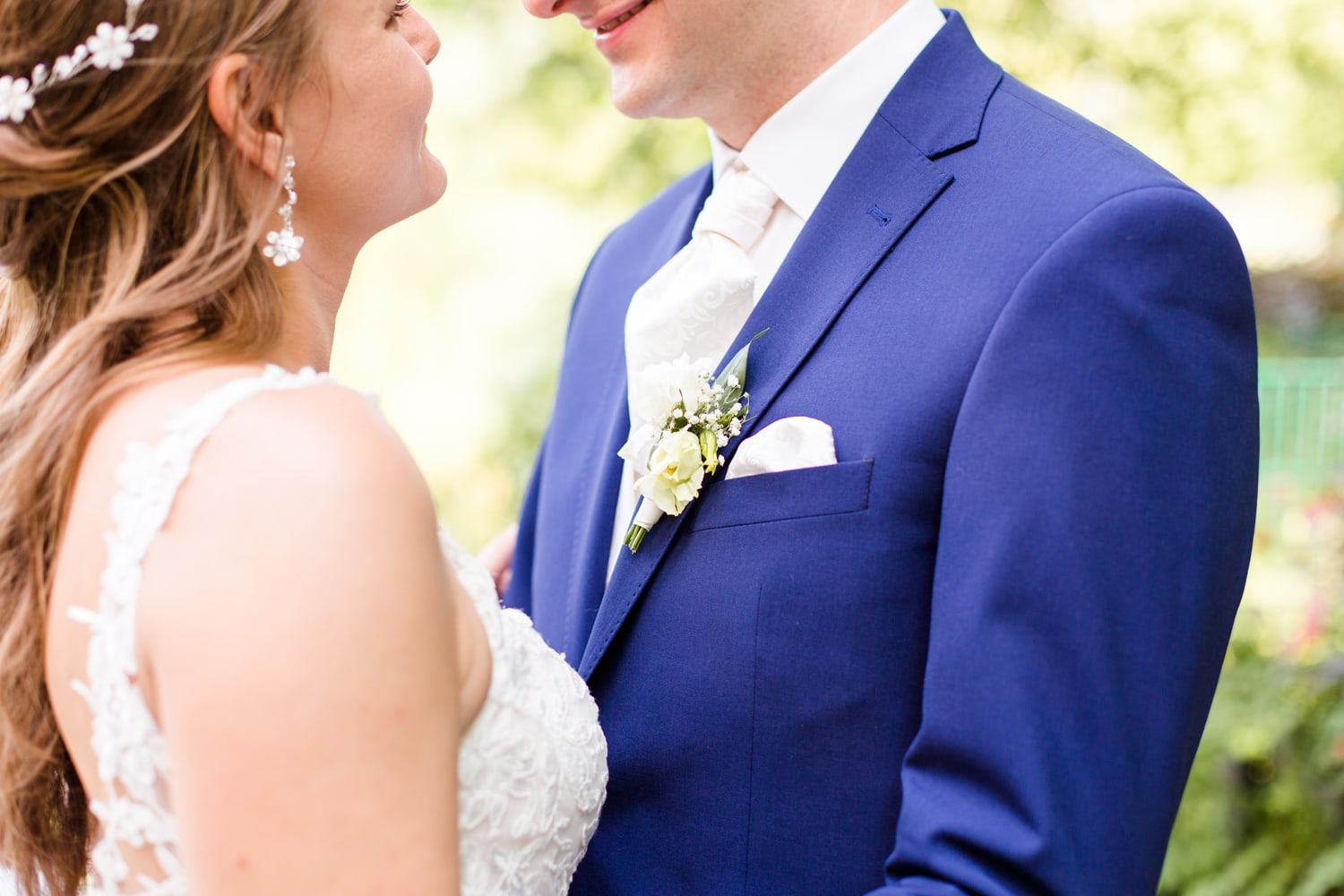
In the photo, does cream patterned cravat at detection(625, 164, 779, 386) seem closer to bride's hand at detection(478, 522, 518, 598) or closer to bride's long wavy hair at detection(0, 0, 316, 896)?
bride's long wavy hair at detection(0, 0, 316, 896)

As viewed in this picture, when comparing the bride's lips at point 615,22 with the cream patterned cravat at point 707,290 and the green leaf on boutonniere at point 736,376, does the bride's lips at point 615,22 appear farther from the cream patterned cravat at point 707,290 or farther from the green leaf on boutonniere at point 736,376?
the green leaf on boutonniere at point 736,376

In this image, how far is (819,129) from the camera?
225 centimetres

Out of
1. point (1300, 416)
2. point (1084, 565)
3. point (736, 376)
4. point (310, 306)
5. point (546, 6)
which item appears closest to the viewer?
point (1084, 565)

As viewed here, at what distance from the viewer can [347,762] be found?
1.30m

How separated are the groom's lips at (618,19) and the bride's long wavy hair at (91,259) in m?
0.87

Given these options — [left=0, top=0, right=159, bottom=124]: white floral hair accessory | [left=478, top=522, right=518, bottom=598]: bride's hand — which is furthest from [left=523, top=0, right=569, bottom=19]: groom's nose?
[left=478, top=522, right=518, bottom=598]: bride's hand

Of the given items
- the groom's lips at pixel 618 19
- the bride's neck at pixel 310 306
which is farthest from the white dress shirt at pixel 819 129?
the bride's neck at pixel 310 306

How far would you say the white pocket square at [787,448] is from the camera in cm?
182

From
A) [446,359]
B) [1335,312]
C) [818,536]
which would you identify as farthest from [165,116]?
[1335,312]

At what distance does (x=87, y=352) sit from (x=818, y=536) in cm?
101

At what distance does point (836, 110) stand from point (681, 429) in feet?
2.36

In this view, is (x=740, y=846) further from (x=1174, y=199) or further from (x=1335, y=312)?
(x=1335, y=312)

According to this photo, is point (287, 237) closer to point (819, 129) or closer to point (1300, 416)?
point (819, 129)

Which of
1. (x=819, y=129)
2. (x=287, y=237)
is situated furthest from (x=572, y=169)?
(x=287, y=237)
